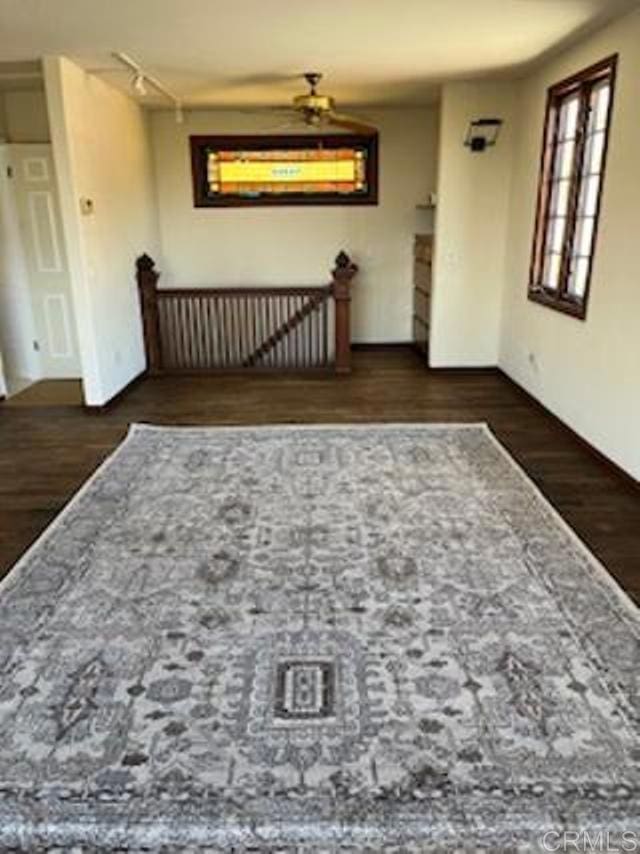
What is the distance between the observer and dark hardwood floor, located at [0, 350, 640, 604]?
3.40m

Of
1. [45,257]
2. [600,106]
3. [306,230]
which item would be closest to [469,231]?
[600,106]

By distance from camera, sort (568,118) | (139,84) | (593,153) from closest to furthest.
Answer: (593,153)
(568,118)
(139,84)

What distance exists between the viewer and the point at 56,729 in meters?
1.98

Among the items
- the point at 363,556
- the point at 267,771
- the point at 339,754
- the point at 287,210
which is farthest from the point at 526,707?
the point at 287,210

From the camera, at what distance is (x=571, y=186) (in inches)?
186

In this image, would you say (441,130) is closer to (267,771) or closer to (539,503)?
(539,503)

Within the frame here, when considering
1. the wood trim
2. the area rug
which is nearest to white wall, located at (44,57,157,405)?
the area rug

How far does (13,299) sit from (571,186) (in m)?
5.14

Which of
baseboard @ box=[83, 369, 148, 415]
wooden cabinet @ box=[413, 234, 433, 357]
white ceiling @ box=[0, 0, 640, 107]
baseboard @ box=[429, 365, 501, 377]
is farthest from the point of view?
wooden cabinet @ box=[413, 234, 433, 357]

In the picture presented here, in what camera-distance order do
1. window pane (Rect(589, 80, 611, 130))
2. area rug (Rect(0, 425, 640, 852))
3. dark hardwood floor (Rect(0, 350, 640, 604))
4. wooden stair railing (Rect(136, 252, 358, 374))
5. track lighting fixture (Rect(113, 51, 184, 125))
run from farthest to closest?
wooden stair railing (Rect(136, 252, 358, 374)) < track lighting fixture (Rect(113, 51, 184, 125)) < window pane (Rect(589, 80, 611, 130)) < dark hardwood floor (Rect(0, 350, 640, 604)) < area rug (Rect(0, 425, 640, 852))

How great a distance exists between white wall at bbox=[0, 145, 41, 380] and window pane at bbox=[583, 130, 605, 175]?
16.3ft

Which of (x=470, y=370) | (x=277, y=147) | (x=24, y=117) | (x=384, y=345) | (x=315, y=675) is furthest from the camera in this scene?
(x=384, y=345)

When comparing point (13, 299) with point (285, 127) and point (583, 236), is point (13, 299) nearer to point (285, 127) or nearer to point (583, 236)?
point (285, 127)

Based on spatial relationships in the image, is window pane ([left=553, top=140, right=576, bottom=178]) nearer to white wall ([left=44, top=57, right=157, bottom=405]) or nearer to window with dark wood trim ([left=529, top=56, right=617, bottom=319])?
window with dark wood trim ([left=529, top=56, right=617, bottom=319])
